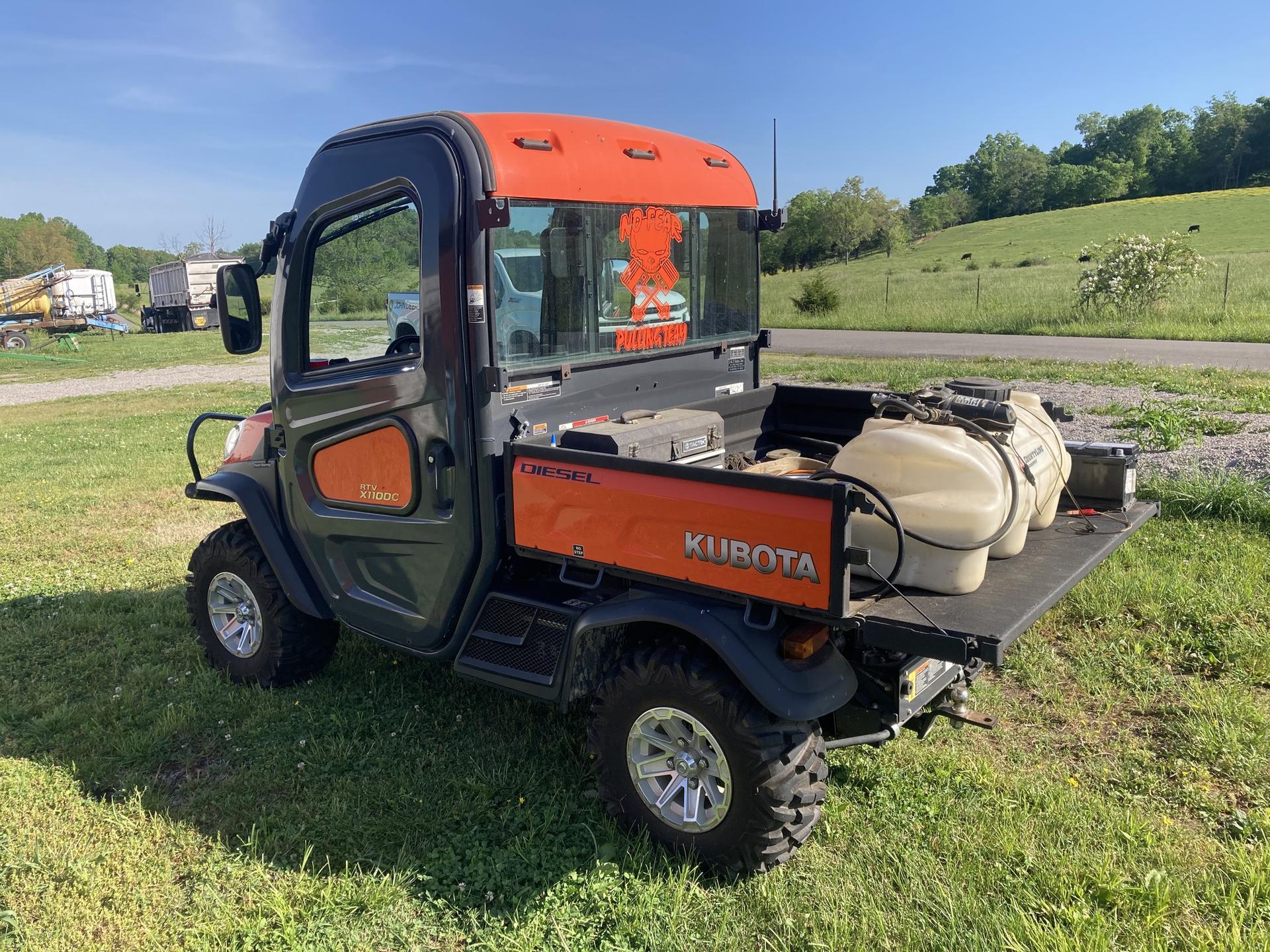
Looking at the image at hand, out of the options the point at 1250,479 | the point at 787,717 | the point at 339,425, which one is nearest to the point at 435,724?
the point at 339,425

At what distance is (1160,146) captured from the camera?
94125mm

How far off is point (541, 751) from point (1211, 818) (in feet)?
8.24

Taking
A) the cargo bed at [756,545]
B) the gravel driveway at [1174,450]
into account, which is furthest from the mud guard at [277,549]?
the gravel driveway at [1174,450]

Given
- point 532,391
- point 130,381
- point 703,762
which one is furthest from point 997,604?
point 130,381

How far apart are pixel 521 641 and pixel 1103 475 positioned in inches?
99.9

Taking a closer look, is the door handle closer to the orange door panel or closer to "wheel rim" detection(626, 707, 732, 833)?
the orange door panel

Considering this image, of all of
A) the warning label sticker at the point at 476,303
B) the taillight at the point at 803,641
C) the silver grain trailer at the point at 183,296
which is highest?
the silver grain trailer at the point at 183,296

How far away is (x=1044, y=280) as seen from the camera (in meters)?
36.3

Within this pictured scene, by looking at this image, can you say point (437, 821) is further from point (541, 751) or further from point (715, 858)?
point (715, 858)

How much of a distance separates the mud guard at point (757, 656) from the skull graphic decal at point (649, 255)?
4.95 feet

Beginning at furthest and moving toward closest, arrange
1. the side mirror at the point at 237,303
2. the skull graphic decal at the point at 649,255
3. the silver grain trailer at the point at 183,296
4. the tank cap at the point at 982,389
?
the silver grain trailer at the point at 183,296, the side mirror at the point at 237,303, the skull graphic decal at the point at 649,255, the tank cap at the point at 982,389

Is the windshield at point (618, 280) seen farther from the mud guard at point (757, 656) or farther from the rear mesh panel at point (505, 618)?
Answer: the mud guard at point (757, 656)

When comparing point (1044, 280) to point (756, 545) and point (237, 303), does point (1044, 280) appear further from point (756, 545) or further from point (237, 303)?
point (756, 545)

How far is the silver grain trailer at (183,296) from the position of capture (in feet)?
128
